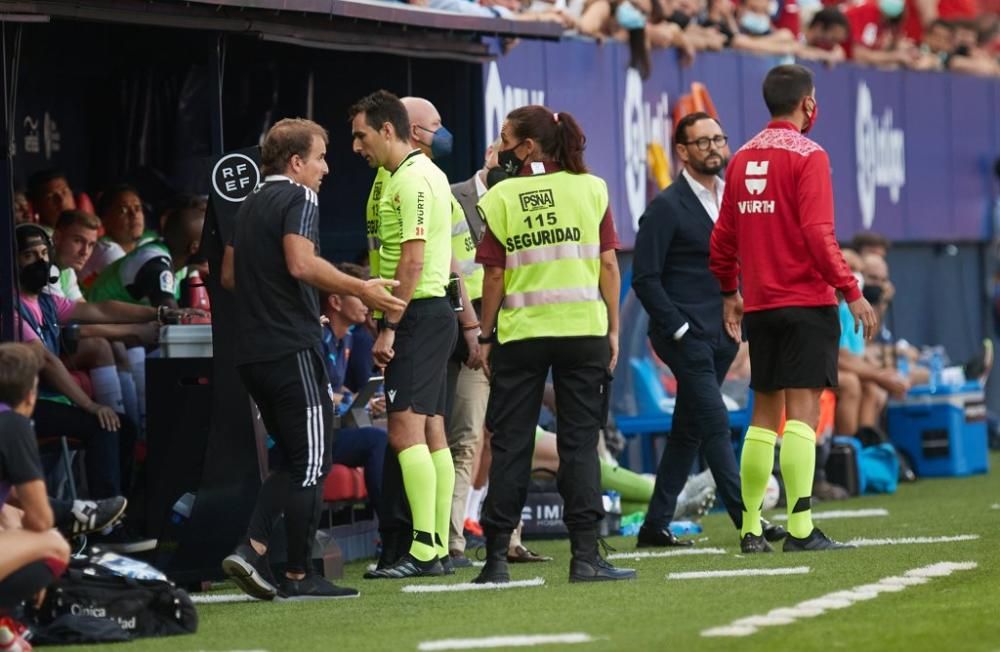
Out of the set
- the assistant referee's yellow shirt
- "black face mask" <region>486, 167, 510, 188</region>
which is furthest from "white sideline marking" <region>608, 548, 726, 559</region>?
"black face mask" <region>486, 167, 510, 188</region>

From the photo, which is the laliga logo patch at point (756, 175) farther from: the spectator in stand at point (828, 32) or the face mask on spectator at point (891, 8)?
the face mask on spectator at point (891, 8)

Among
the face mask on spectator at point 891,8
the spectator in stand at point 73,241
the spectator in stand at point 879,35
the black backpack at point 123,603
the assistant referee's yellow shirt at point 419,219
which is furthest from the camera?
the face mask on spectator at point 891,8

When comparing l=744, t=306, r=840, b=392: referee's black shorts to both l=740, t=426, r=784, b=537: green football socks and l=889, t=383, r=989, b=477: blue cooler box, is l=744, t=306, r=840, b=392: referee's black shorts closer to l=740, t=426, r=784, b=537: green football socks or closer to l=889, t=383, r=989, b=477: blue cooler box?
l=740, t=426, r=784, b=537: green football socks

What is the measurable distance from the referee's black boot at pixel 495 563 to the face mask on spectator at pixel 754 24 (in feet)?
31.7

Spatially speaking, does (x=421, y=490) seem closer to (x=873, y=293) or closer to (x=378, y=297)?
(x=378, y=297)

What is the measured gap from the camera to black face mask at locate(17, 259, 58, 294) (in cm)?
1022

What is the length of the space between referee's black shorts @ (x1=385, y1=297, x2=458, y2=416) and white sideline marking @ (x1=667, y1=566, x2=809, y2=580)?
1324 mm

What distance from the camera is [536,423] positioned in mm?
8750

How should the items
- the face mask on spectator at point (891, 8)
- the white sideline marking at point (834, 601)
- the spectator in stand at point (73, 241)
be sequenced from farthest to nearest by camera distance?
the face mask on spectator at point (891, 8) < the spectator in stand at point (73, 241) < the white sideline marking at point (834, 601)

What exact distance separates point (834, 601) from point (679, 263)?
3369mm

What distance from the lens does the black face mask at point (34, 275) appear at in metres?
10.2

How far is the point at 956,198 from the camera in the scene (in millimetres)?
21078

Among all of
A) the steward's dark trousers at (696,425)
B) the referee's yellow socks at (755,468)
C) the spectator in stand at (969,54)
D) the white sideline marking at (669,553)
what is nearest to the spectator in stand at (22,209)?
the steward's dark trousers at (696,425)

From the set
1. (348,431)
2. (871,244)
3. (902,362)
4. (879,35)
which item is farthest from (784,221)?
(879,35)
